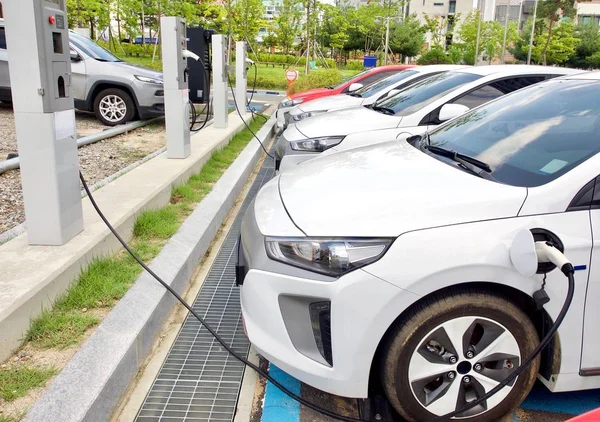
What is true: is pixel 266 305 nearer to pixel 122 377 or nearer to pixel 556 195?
pixel 122 377

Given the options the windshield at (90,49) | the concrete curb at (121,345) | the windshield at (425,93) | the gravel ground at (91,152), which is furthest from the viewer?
the windshield at (90,49)

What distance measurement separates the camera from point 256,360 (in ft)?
10.4

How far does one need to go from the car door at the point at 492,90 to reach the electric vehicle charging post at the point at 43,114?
11.6 feet

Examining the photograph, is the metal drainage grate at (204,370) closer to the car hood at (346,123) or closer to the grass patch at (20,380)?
the grass patch at (20,380)

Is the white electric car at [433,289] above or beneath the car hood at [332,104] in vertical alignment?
beneath

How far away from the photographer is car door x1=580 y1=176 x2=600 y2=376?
7.73 ft

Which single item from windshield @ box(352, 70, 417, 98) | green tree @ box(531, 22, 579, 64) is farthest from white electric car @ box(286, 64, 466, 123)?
green tree @ box(531, 22, 579, 64)

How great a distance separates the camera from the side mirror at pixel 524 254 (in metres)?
2.22

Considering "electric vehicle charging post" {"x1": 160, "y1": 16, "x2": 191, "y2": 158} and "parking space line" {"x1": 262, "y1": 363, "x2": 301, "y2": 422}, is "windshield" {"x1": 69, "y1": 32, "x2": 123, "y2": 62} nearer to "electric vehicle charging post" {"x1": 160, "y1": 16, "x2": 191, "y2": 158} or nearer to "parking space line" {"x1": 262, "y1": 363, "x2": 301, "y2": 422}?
"electric vehicle charging post" {"x1": 160, "y1": 16, "x2": 191, "y2": 158}

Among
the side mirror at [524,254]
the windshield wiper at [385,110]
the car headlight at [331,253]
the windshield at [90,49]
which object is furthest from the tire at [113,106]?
the side mirror at [524,254]

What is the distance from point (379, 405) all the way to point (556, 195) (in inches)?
52.4

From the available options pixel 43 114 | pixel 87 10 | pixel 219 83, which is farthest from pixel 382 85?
pixel 87 10

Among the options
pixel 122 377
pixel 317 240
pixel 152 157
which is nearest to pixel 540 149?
pixel 317 240

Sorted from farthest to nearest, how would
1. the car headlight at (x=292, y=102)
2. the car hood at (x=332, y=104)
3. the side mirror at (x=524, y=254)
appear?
the car headlight at (x=292, y=102) < the car hood at (x=332, y=104) < the side mirror at (x=524, y=254)
